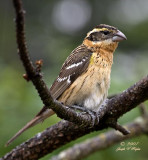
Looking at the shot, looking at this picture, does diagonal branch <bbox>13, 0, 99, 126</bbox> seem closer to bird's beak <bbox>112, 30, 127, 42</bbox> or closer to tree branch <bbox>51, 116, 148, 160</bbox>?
tree branch <bbox>51, 116, 148, 160</bbox>

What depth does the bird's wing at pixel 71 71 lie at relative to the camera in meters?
4.80

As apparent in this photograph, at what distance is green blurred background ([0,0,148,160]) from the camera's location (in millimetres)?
4715

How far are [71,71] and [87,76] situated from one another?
27 cm

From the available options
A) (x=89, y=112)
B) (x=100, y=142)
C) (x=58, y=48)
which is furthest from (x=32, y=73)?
(x=58, y=48)

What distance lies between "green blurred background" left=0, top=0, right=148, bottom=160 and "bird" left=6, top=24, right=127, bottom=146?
0.26 meters

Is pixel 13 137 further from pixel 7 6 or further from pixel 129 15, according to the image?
pixel 7 6

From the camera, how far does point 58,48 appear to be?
7.22 metres

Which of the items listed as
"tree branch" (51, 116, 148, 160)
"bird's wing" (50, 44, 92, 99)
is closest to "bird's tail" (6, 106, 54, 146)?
"bird's wing" (50, 44, 92, 99)

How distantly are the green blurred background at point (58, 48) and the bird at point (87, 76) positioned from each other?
26cm

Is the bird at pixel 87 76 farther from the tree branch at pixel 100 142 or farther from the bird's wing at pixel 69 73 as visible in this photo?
the tree branch at pixel 100 142

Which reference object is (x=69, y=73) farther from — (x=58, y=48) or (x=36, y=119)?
(x=58, y=48)

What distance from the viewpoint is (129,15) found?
9.34 metres

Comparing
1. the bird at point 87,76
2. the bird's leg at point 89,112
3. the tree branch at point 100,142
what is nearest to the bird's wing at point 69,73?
the bird at point 87,76

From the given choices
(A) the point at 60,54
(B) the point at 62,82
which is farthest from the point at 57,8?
(B) the point at 62,82
